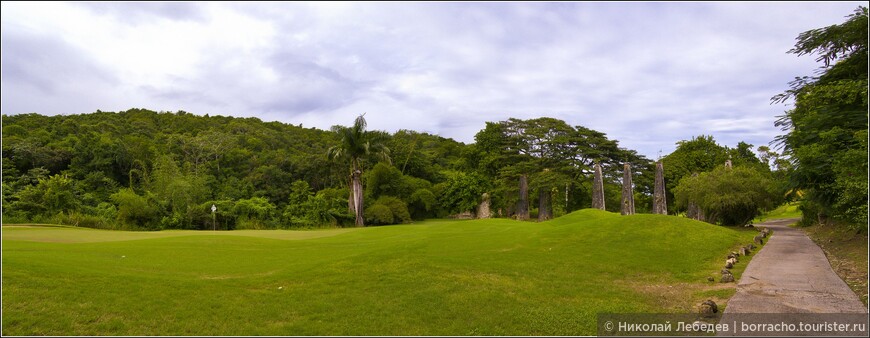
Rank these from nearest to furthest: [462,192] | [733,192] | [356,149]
Answer: 1. [733,192]
2. [356,149]
3. [462,192]

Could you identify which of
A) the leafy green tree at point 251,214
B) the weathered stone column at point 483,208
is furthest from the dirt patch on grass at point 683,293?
the weathered stone column at point 483,208

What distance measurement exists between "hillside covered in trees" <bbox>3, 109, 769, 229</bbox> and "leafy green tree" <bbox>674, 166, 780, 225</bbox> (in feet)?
25.0

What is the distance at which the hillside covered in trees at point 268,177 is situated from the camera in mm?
33656

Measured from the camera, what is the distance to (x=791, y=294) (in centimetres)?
838

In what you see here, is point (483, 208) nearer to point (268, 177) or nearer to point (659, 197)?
point (659, 197)

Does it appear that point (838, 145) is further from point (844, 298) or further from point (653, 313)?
point (653, 313)

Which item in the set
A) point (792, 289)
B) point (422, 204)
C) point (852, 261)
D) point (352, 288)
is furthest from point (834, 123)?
point (422, 204)

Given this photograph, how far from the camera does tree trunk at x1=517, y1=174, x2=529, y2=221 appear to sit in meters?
39.5

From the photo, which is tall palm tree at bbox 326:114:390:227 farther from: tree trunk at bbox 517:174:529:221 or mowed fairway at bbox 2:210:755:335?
mowed fairway at bbox 2:210:755:335

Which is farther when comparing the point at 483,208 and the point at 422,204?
the point at 422,204

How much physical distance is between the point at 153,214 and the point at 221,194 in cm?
1020

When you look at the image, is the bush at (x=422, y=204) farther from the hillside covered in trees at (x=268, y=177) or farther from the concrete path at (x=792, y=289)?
the concrete path at (x=792, y=289)

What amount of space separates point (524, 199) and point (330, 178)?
78.1 ft

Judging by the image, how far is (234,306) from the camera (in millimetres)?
8062
